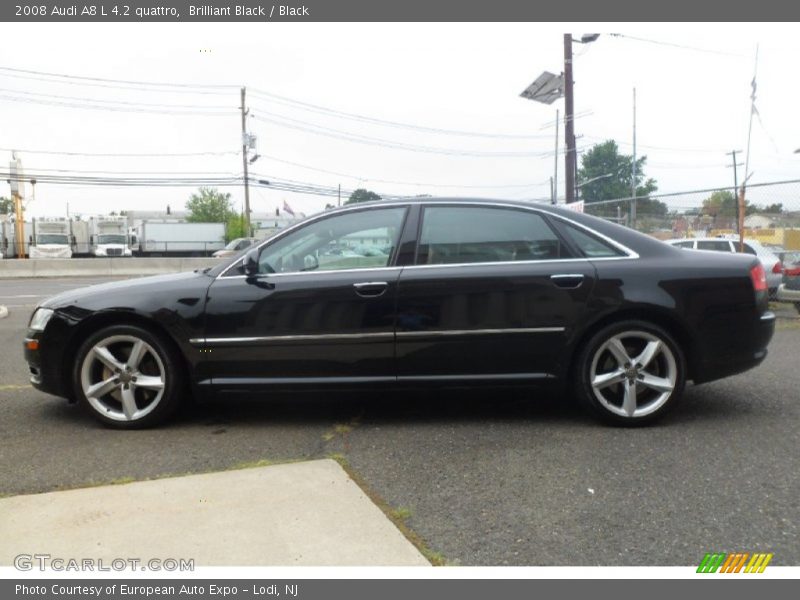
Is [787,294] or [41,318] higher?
[41,318]

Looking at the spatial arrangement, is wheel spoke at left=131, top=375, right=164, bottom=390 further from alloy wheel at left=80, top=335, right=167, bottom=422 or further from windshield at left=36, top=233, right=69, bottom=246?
windshield at left=36, top=233, right=69, bottom=246

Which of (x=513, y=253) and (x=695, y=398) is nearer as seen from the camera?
(x=513, y=253)

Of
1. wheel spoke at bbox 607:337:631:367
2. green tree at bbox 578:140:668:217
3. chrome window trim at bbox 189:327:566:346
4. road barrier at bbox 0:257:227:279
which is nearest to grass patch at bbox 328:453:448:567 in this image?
chrome window trim at bbox 189:327:566:346

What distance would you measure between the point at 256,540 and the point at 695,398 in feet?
11.4

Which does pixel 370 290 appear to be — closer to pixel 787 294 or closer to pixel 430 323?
pixel 430 323

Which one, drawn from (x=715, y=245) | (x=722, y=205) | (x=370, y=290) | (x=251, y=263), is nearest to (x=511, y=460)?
(x=370, y=290)

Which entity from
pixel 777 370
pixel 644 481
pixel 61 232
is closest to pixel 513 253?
pixel 644 481

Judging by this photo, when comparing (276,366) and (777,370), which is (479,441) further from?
(777,370)

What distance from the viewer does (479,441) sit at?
376cm

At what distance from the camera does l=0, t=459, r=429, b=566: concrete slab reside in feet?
8.24

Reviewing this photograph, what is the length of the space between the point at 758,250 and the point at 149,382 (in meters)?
11.4

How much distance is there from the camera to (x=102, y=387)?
403 centimetres

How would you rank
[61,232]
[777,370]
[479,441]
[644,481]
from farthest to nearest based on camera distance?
[61,232]
[777,370]
[479,441]
[644,481]

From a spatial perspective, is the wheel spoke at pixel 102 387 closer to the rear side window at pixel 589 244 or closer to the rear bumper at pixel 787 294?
the rear side window at pixel 589 244
